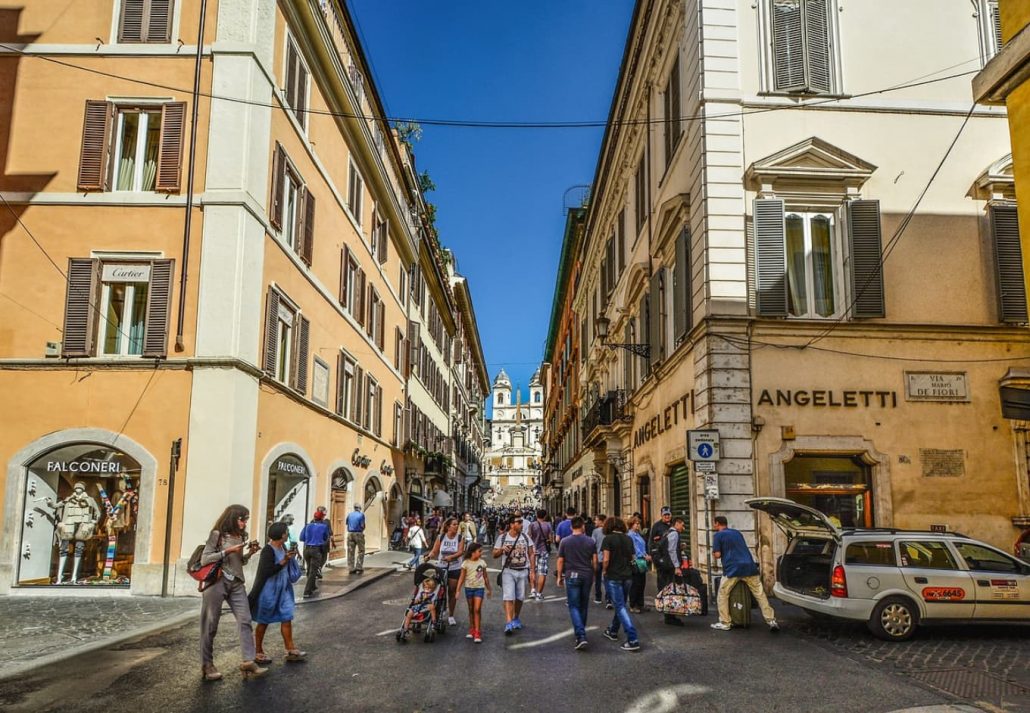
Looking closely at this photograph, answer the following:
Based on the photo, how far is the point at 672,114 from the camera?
18.8 meters

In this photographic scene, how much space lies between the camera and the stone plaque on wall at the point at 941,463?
15023 mm

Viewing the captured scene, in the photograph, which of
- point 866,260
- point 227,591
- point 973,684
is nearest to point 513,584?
point 227,591

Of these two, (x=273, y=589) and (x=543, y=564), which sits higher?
(x=273, y=589)

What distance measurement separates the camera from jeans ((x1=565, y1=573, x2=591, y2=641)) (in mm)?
9789

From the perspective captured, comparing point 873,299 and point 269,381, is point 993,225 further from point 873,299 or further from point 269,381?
point 269,381

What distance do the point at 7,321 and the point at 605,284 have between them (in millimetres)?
20407

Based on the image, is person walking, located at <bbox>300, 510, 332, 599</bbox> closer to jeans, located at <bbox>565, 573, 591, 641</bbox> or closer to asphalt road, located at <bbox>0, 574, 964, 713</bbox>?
asphalt road, located at <bbox>0, 574, 964, 713</bbox>

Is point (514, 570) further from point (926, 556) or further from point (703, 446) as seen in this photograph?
point (926, 556)

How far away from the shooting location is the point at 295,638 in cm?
1045

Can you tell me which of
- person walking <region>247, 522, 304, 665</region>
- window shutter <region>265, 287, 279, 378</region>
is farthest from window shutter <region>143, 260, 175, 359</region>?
person walking <region>247, 522, 304, 665</region>

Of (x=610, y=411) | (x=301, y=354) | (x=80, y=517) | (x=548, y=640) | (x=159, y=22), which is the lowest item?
(x=548, y=640)

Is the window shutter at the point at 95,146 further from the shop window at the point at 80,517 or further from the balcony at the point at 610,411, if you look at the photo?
the balcony at the point at 610,411

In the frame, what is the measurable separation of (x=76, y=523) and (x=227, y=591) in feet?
27.8

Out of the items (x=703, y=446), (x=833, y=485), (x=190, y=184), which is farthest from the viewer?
(x=190, y=184)
